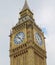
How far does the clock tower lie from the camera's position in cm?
6372

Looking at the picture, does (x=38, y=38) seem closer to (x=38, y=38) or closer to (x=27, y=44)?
(x=38, y=38)

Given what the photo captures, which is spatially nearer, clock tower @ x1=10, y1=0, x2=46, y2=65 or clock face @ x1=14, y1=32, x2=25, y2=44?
clock tower @ x1=10, y1=0, x2=46, y2=65

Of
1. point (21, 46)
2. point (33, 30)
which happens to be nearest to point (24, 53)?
point (21, 46)

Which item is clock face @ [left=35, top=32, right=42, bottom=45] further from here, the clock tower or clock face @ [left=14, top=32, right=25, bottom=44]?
clock face @ [left=14, top=32, right=25, bottom=44]

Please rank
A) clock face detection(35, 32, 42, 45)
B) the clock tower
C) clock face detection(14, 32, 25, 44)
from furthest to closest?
clock face detection(35, 32, 42, 45), clock face detection(14, 32, 25, 44), the clock tower

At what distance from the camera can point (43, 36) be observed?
233ft

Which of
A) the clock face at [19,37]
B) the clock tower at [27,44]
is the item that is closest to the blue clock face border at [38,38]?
the clock tower at [27,44]

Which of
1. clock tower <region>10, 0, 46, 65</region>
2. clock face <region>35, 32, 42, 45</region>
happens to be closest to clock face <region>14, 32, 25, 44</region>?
clock tower <region>10, 0, 46, 65</region>

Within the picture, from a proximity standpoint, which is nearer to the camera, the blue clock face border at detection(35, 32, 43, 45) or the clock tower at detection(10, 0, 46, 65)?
the clock tower at detection(10, 0, 46, 65)

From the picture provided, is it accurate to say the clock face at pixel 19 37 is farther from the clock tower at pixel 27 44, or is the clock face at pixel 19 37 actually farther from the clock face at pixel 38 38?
the clock face at pixel 38 38

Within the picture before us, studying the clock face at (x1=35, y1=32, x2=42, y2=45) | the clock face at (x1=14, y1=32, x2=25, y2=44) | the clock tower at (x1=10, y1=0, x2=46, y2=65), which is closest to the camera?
the clock tower at (x1=10, y1=0, x2=46, y2=65)

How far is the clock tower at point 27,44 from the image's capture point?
6372 cm

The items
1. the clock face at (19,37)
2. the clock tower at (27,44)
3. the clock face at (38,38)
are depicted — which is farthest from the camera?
the clock face at (38,38)

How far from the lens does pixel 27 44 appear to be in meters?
64.8
